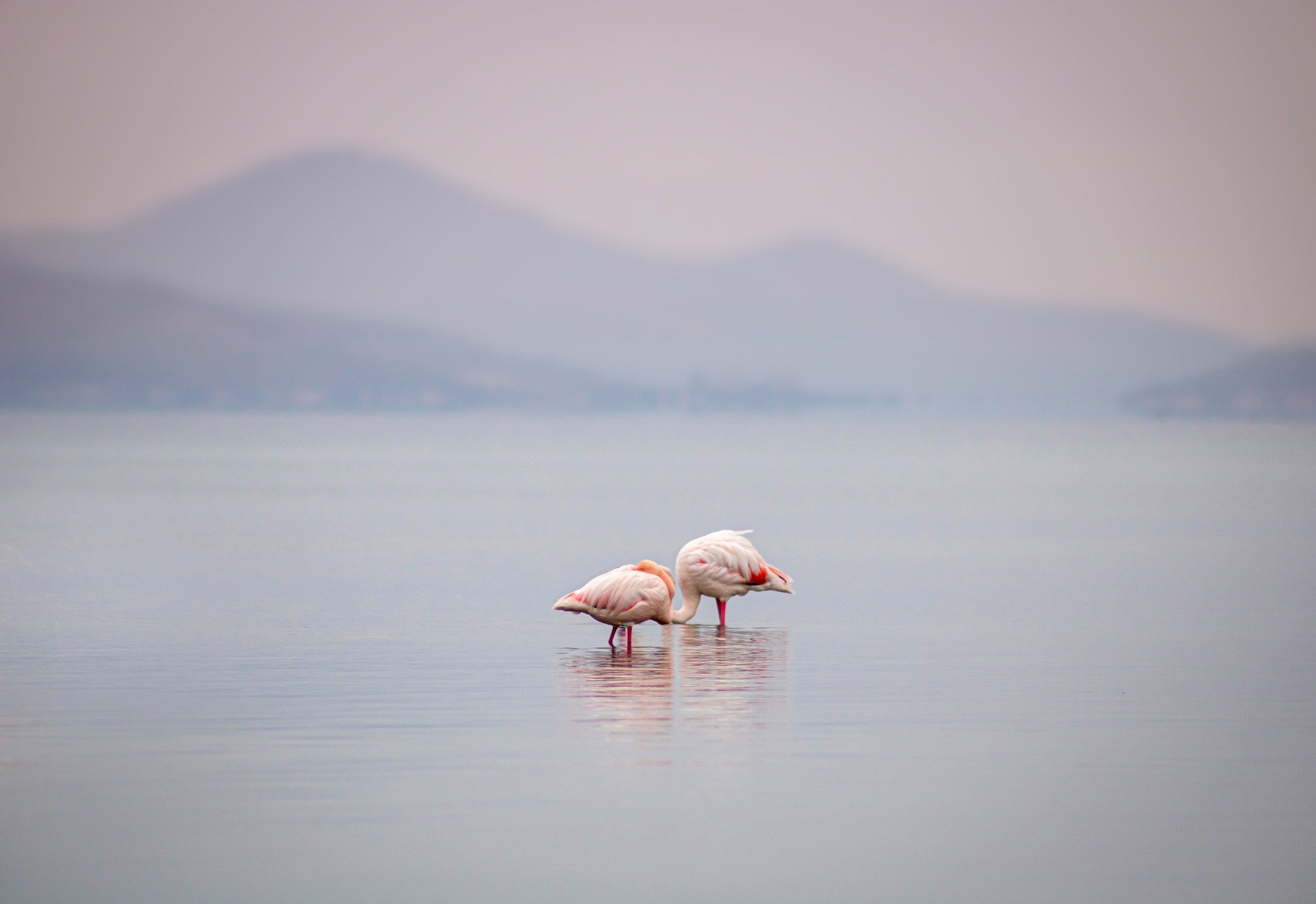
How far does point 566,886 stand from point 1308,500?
37072 millimetres

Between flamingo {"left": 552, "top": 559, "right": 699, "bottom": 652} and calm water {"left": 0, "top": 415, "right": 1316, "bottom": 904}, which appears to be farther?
flamingo {"left": 552, "top": 559, "right": 699, "bottom": 652}

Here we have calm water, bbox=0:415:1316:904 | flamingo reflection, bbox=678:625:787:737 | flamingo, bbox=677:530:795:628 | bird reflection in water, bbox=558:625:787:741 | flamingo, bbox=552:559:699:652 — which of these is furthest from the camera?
flamingo, bbox=677:530:795:628

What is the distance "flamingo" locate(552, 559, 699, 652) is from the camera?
15.1 m

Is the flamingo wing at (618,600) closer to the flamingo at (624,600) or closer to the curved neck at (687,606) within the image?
the flamingo at (624,600)

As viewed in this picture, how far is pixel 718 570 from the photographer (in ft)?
54.7

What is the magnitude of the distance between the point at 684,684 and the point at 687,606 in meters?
3.18

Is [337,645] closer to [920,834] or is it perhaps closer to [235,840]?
[235,840]

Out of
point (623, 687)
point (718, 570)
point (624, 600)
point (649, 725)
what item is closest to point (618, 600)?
point (624, 600)

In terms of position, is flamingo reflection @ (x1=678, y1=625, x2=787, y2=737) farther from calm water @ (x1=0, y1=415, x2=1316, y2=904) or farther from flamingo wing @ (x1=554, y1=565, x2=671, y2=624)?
flamingo wing @ (x1=554, y1=565, x2=671, y2=624)

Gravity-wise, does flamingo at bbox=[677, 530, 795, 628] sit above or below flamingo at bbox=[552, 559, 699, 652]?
above

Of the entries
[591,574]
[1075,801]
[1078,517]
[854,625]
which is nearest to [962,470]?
[1078,517]

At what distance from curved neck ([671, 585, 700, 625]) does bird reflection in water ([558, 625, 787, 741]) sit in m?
0.19

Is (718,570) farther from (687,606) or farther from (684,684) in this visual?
(684,684)

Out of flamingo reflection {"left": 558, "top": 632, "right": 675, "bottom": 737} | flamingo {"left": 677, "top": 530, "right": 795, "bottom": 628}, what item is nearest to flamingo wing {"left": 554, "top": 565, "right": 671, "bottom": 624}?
flamingo reflection {"left": 558, "top": 632, "right": 675, "bottom": 737}
